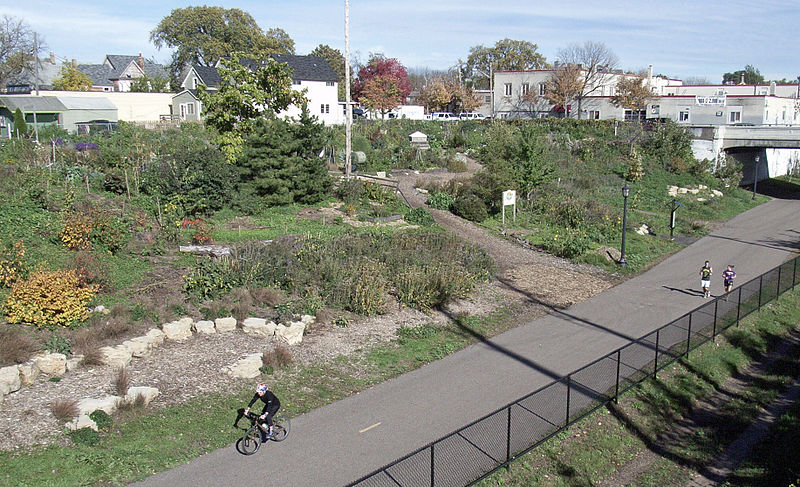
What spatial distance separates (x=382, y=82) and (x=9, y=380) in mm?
66082

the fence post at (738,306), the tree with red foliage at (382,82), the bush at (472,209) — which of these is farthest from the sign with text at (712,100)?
the fence post at (738,306)

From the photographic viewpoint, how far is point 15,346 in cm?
1240

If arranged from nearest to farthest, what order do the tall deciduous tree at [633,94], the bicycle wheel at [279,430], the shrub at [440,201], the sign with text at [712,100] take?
the bicycle wheel at [279,430] → the shrub at [440,201] → the sign with text at [712,100] → the tall deciduous tree at [633,94]

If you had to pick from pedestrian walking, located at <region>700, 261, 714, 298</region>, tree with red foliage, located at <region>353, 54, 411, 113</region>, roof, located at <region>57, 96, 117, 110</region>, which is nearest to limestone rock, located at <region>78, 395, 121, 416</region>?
pedestrian walking, located at <region>700, 261, 714, 298</region>

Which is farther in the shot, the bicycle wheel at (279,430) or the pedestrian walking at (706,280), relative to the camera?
the pedestrian walking at (706,280)

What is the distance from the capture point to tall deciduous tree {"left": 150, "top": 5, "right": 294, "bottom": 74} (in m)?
75.2

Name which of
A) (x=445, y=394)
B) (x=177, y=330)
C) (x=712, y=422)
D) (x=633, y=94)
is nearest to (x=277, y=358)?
(x=177, y=330)

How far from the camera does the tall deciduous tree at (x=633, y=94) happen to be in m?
59.1

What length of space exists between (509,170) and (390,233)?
9589mm

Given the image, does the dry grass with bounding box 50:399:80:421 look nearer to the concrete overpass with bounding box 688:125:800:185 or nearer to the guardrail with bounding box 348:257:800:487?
the guardrail with bounding box 348:257:800:487

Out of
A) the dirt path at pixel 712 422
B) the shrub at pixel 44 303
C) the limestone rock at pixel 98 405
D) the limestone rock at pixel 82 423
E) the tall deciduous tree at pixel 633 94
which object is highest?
the tall deciduous tree at pixel 633 94

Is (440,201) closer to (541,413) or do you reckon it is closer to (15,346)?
(541,413)

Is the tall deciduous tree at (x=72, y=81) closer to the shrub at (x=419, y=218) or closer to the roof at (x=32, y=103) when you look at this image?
the roof at (x=32, y=103)

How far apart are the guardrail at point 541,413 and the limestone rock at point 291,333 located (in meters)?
5.71
